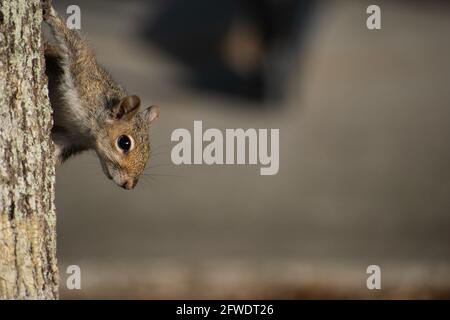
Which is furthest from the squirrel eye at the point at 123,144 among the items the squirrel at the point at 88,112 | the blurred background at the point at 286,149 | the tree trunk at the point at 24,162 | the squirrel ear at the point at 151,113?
the blurred background at the point at 286,149

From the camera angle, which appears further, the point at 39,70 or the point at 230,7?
the point at 230,7

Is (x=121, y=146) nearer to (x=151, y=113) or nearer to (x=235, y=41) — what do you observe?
(x=151, y=113)

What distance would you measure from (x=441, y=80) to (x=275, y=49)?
1.30 meters

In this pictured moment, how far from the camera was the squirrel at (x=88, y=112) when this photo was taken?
2965 millimetres

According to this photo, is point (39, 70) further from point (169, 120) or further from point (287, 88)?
point (287, 88)

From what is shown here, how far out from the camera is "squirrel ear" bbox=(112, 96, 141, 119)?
2.99 m

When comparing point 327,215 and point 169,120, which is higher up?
point 169,120

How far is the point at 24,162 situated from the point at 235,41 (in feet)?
12.3

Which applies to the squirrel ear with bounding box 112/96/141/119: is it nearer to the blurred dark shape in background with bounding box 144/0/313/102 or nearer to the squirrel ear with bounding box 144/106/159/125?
the squirrel ear with bounding box 144/106/159/125

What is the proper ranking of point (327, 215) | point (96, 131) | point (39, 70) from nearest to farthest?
1. point (39, 70)
2. point (96, 131)
3. point (327, 215)

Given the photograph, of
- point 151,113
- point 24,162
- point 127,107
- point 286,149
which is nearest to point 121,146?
point 127,107

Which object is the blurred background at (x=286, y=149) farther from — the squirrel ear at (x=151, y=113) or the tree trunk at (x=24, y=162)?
the tree trunk at (x=24, y=162)

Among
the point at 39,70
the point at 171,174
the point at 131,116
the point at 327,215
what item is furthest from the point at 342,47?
the point at 39,70

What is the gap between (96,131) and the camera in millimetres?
3045
